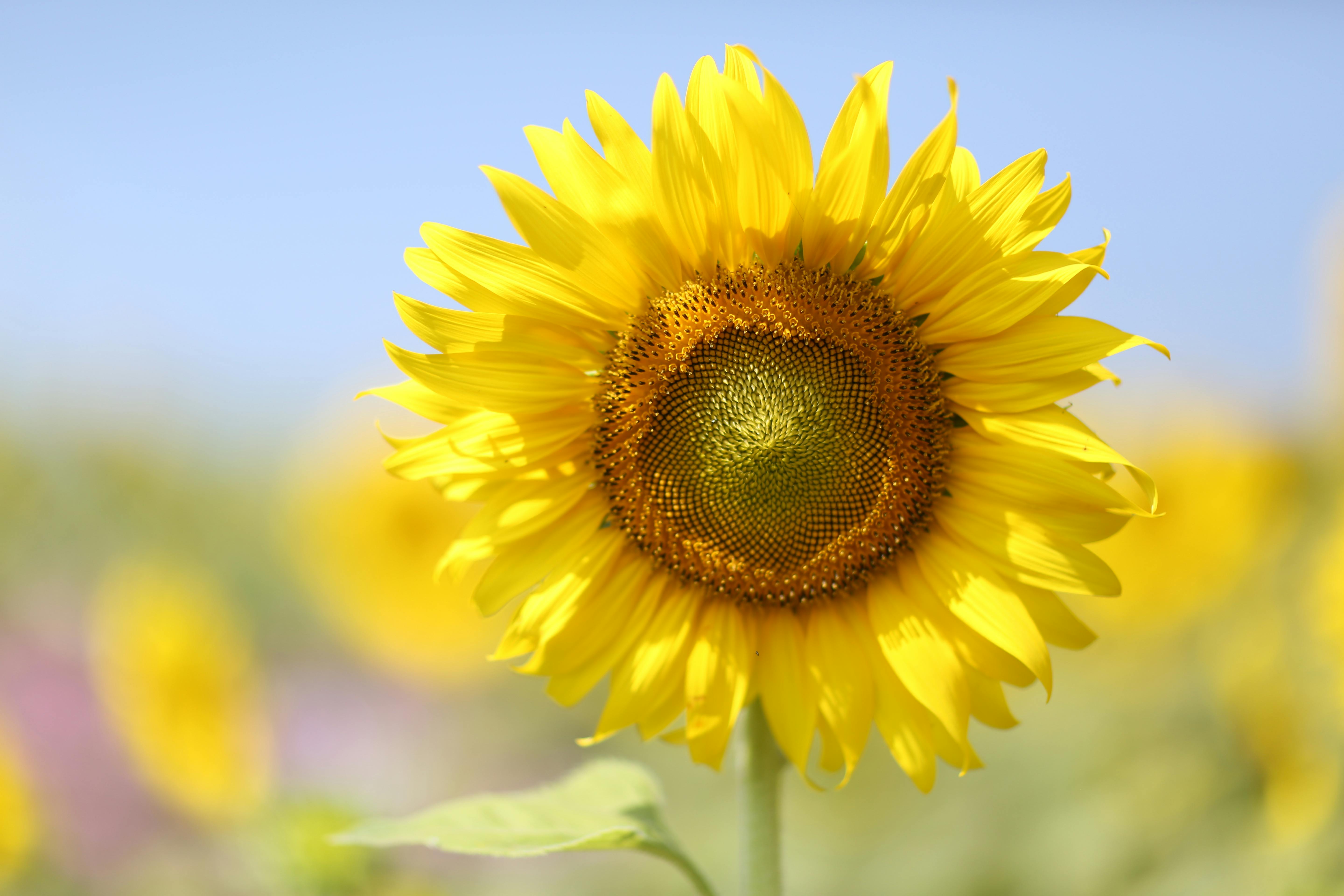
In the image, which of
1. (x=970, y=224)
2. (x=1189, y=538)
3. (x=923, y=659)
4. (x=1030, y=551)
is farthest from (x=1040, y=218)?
(x=1189, y=538)

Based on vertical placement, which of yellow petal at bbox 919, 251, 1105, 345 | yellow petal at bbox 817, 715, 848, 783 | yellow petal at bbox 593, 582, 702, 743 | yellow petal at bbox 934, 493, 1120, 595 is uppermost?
yellow petal at bbox 919, 251, 1105, 345

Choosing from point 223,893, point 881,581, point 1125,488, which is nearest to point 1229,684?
point 1125,488

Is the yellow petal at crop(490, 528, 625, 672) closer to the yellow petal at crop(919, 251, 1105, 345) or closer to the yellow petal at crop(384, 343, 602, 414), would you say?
the yellow petal at crop(384, 343, 602, 414)

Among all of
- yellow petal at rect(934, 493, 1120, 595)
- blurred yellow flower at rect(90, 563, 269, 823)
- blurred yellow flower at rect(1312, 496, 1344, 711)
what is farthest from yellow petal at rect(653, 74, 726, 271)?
blurred yellow flower at rect(90, 563, 269, 823)

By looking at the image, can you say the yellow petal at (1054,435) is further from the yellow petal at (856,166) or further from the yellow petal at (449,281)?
the yellow petal at (449,281)

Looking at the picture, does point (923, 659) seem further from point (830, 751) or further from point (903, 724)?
point (830, 751)

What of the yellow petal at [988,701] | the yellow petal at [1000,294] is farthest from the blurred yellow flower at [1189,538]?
the yellow petal at [1000,294]
